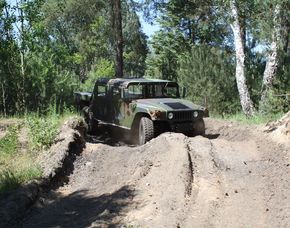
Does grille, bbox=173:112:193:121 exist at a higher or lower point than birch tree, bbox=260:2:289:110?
lower

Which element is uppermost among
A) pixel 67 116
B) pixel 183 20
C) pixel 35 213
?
pixel 183 20

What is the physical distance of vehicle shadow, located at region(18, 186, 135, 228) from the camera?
6.57m

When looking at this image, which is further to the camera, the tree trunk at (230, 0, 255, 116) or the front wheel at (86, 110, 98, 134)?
the tree trunk at (230, 0, 255, 116)

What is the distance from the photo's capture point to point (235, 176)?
321 inches

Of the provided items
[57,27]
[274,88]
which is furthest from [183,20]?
[57,27]

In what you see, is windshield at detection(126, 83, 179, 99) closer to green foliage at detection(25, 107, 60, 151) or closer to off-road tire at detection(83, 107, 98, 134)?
off-road tire at detection(83, 107, 98, 134)

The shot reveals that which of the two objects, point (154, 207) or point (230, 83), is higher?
point (230, 83)

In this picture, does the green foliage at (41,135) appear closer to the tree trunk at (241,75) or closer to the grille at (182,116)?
the grille at (182,116)

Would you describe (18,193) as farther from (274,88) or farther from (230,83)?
(230,83)

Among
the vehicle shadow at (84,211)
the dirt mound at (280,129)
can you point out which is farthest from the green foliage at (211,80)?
the vehicle shadow at (84,211)

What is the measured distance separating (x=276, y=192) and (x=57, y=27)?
45.8 m

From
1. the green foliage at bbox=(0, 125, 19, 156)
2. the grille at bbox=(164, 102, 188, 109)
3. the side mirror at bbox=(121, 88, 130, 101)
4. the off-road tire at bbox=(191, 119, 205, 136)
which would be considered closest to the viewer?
the green foliage at bbox=(0, 125, 19, 156)

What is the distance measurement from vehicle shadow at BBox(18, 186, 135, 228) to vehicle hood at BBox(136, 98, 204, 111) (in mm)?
3946

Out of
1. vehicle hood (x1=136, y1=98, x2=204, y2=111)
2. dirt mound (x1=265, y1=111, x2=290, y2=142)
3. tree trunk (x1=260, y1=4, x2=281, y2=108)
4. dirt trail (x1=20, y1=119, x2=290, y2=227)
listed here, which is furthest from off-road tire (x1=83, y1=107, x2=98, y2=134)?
dirt mound (x1=265, y1=111, x2=290, y2=142)
